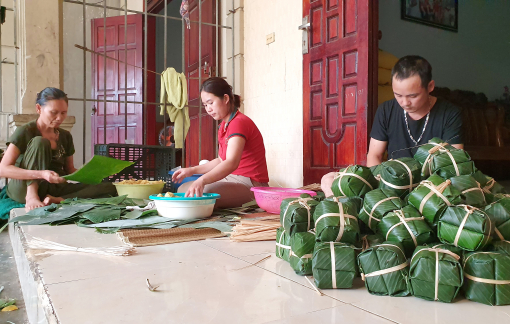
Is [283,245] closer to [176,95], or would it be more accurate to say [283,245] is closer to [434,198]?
[434,198]

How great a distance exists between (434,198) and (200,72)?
174 inches

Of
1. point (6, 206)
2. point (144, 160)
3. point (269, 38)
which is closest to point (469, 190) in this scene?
point (144, 160)

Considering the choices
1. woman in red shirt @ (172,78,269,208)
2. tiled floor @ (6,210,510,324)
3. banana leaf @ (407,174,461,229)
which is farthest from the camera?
woman in red shirt @ (172,78,269,208)

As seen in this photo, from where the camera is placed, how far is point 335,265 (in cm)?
103

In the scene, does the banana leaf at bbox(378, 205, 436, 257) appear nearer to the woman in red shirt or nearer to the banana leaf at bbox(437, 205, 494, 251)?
the banana leaf at bbox(437, 205, 494, 251)

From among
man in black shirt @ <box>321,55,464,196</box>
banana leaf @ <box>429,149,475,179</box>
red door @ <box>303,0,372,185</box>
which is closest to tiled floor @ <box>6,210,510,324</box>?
banana leaf @ <box>429,149,475,179</box>

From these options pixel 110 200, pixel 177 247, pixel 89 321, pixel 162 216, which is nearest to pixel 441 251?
pixel 89 321

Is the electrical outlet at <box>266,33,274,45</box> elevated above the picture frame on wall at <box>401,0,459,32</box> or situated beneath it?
situated beneath

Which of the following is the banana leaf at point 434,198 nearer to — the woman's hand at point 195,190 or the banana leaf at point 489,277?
the banana leaf at point 489,277

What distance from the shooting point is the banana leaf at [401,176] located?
3.91 ft

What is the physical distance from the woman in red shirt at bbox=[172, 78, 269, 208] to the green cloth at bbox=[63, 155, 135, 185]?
51 centimetres

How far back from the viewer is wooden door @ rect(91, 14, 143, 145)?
5.95 meters

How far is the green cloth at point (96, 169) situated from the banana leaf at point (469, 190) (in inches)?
88.6

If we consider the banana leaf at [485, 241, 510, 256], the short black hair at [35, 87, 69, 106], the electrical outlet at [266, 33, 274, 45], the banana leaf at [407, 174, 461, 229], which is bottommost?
the banana leaf at [485, 241, 510, 256]
